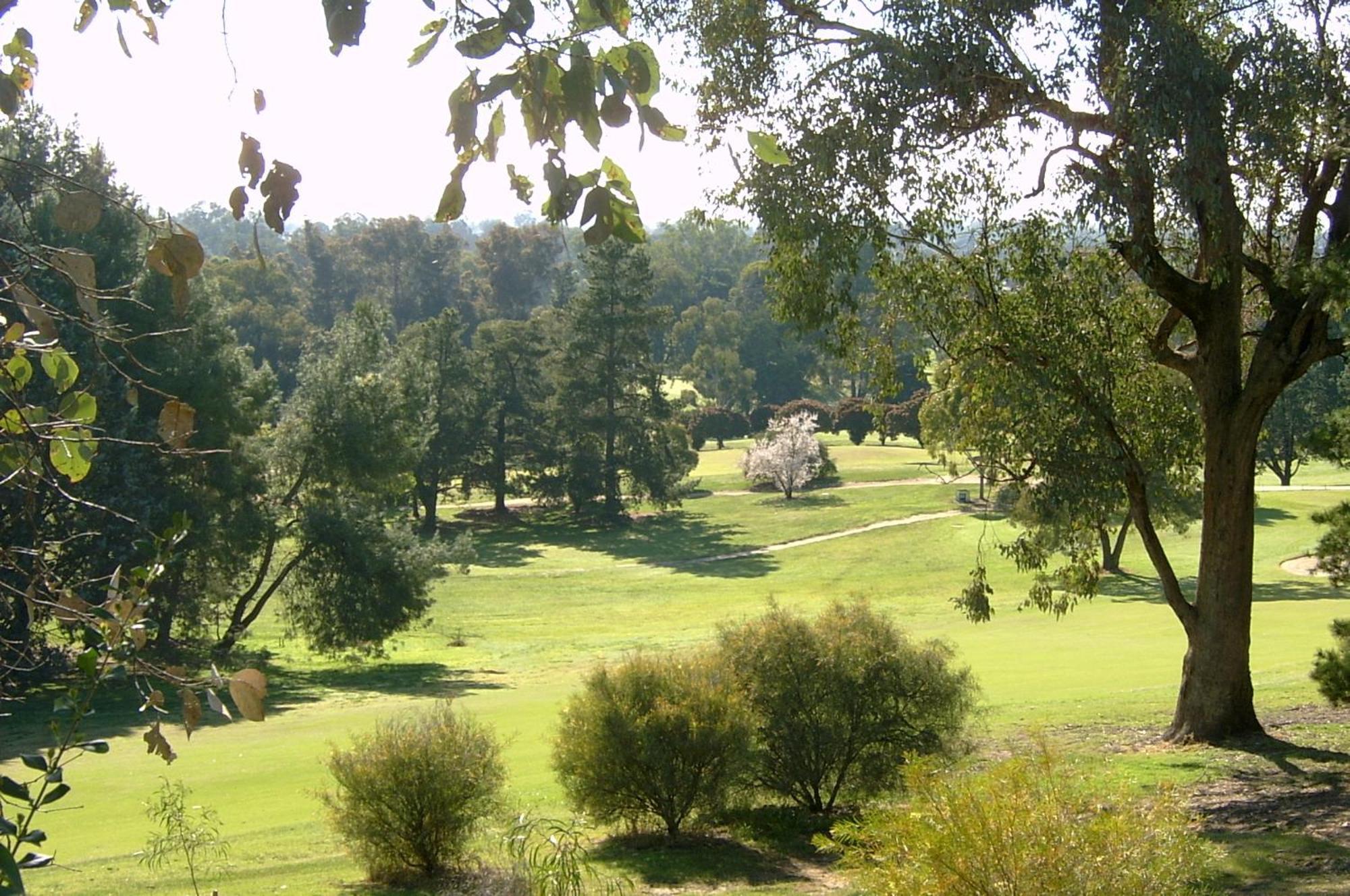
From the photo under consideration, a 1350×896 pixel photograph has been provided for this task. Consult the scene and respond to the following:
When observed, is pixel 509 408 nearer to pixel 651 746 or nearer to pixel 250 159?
pixel 651 746

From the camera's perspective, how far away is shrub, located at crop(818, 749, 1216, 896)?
4.65 m

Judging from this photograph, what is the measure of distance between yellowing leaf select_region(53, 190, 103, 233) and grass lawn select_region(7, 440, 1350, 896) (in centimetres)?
242

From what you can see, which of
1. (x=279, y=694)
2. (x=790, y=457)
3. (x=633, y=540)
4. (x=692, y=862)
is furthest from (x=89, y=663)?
(x=790, y=457)

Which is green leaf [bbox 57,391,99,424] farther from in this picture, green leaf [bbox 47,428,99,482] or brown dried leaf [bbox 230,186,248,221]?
brown dried leaf [bbox 230,186,248,221]

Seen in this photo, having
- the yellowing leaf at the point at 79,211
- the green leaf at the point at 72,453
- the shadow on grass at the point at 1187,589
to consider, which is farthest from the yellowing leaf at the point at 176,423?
the shadow on grass at the point at 1187,589

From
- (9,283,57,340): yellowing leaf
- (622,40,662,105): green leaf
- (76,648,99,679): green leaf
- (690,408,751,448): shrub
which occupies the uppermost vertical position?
(690,408,751,448): shrub

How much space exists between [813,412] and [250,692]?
8486cm

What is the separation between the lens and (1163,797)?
5.12 metres

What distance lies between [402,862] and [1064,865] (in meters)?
8.97

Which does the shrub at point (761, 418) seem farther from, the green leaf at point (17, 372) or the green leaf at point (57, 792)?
the green leaf at point (57, 792)

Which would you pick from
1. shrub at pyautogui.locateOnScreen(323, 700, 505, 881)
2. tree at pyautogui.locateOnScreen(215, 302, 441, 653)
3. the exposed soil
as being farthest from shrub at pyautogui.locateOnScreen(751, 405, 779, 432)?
shrub at pyautogui.locateOnScreen(323, 700, 505, 881)

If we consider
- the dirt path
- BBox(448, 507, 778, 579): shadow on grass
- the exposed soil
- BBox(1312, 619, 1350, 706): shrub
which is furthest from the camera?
the dirt path

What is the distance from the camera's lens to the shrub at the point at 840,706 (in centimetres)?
1395

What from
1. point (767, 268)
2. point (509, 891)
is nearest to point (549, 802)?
point (767, 268)
